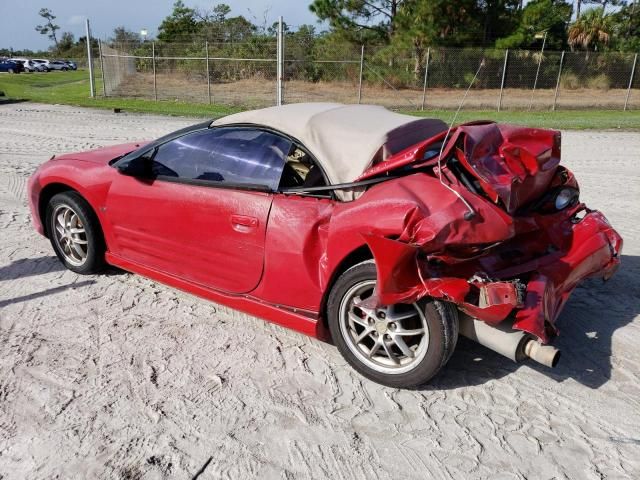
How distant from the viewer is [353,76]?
24125 millimetres

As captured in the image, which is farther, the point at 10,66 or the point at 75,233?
the point at 10,66

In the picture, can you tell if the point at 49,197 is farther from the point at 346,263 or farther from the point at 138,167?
the point at 346,263

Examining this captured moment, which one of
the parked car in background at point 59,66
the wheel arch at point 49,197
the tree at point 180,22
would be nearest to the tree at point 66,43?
the parked car in background at point 59,66

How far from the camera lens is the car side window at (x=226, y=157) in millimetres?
3752

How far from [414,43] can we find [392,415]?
29.8 meters

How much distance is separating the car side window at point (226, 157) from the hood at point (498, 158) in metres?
0.70

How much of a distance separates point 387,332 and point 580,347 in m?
1.50

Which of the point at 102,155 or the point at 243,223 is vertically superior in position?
the point at 102,155

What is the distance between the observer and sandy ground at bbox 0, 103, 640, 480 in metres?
2.75

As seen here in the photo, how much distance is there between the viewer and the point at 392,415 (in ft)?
10.2

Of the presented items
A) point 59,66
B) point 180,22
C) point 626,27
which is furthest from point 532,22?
point 59,66

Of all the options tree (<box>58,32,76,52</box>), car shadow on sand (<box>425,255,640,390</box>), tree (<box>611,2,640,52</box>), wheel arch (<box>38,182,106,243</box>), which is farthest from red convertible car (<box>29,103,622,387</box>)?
tree (<box>58,32,76,52</box>)

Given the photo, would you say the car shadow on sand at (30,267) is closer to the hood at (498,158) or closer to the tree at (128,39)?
the hood at (498,158)

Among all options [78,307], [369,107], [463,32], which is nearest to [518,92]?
[463,32]
